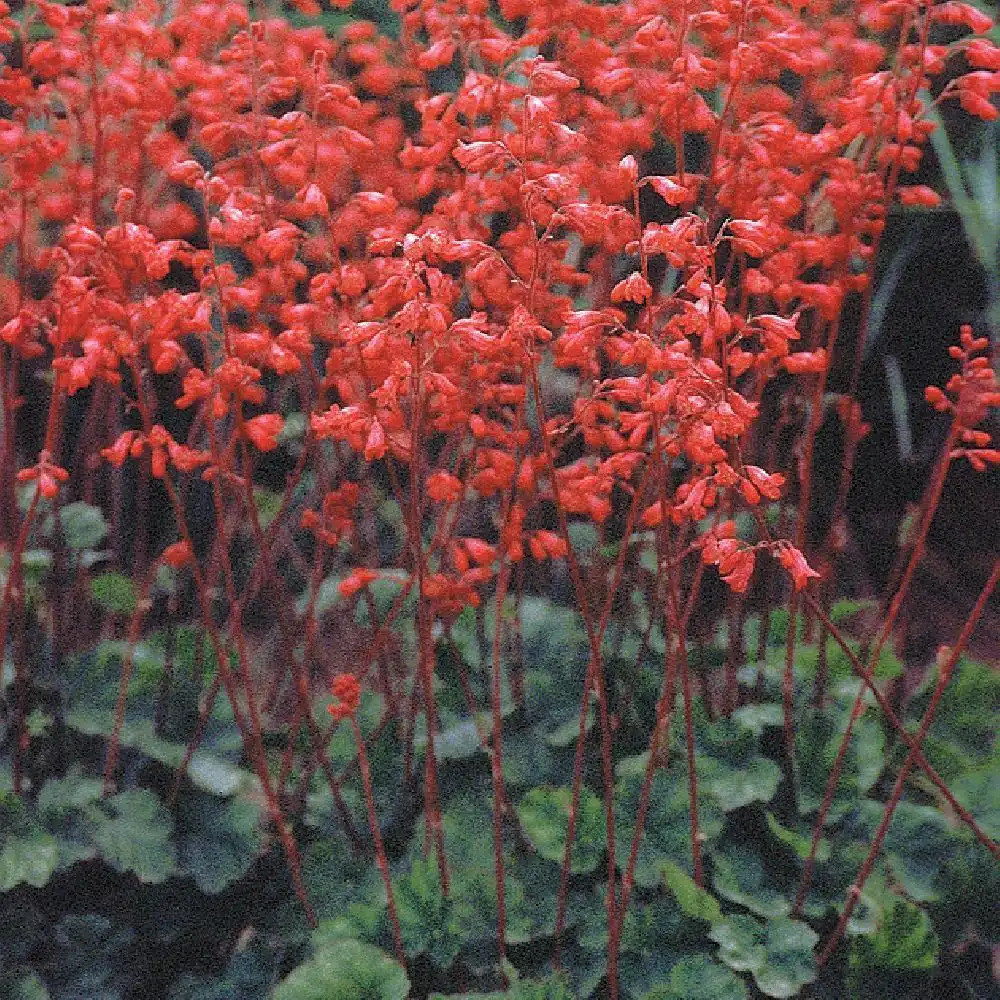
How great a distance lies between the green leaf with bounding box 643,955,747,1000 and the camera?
1846 millimetres

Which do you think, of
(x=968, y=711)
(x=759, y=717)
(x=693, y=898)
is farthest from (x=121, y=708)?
(x=968, y=711)

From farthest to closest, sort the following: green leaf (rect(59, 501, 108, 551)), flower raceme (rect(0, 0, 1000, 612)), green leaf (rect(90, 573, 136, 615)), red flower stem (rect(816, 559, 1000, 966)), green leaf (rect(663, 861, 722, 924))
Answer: green leaf (rect(90, 573, 136, 615)) → green leaf (rect(59, 501, 108, 551)) → green leaf (rect(663, 861, 722, 924)) → red flower stem (rect(816, 559, 1000, 966)) → flower raceme (rect(0, 0, 1000, 612))

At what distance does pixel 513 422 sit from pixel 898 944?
3.45 feet

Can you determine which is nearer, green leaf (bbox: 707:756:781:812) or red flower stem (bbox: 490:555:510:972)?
red flower stem (bbox: 490:555:510:972)

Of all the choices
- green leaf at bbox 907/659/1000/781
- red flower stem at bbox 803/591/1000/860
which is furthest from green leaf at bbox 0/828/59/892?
green leaf at bbox 907/659/1000/781

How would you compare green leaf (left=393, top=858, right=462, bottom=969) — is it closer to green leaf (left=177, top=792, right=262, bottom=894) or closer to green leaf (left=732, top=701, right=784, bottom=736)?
green leaf (left=177, top=792, right=262, bottom=894)

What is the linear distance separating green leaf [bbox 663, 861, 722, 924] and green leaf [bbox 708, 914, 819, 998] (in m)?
0.03

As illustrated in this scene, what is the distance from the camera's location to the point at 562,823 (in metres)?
2.08

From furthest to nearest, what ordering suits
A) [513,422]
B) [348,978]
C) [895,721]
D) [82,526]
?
[82,526] < [513,422] < [348,978] < [895,721]

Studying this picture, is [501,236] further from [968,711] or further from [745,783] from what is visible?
[968,711]

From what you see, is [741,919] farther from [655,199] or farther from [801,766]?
[655,199]

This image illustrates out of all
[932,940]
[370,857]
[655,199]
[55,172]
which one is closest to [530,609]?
[370,857]

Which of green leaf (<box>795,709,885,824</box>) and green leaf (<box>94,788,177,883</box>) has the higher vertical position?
green leaf (<box>795,709,885,824</box>)

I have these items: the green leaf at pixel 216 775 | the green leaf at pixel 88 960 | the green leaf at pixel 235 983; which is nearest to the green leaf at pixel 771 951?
the green leaf at pixel 235 983
